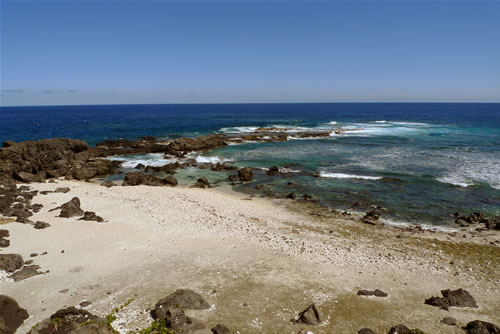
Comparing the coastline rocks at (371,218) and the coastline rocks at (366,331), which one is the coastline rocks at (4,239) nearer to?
the coastline rocks at (366,331)

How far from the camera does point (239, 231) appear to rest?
18.0 meters

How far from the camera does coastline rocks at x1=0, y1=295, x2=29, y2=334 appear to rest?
947cm

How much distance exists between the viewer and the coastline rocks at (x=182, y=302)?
418 inches

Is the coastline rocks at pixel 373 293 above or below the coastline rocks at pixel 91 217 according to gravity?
below

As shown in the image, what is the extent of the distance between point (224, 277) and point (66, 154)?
1376 inches

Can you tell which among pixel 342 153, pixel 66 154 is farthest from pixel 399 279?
pixel 66 154

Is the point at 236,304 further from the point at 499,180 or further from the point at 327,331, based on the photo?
the point at 499,180

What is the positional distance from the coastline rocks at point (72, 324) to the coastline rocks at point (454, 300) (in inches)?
470

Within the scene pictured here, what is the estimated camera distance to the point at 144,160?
42.7 meters

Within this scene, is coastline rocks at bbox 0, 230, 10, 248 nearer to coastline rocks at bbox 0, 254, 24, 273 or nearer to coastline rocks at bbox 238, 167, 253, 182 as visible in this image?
coastline rocks at bbox 0, 254, 24, 273

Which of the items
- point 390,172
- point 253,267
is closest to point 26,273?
Answer: point 253,267

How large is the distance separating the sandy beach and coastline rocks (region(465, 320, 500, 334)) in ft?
1.39

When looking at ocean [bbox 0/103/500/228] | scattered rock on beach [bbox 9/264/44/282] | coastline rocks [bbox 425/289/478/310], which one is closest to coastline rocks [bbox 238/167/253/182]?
ocean [bbox 0/103/500/228]

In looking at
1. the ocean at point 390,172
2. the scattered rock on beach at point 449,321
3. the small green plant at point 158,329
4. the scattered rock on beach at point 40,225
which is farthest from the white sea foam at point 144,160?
the scattered rock on beach at point 449,321
